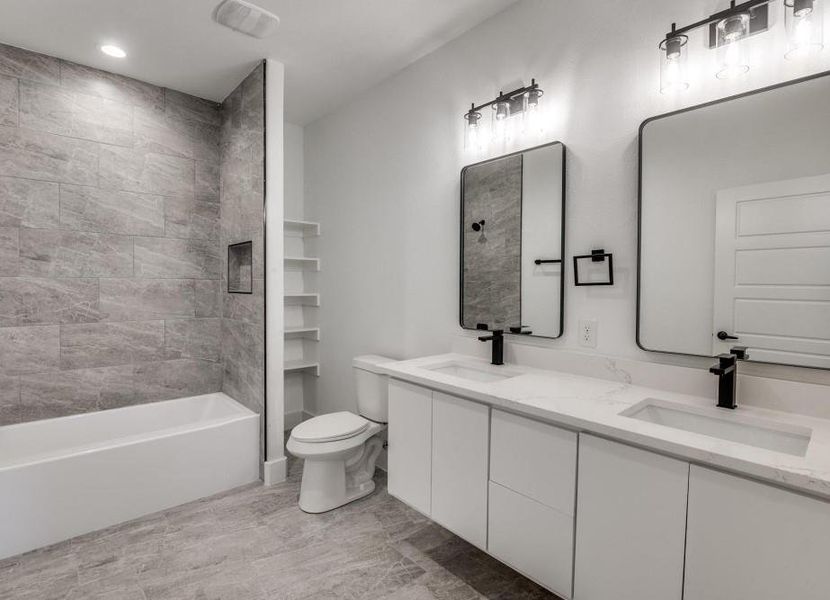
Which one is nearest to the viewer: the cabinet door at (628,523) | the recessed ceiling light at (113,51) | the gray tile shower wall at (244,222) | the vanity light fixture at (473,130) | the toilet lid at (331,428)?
the cabinet door at (628,523)

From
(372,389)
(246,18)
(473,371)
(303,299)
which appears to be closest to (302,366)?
(303,299)

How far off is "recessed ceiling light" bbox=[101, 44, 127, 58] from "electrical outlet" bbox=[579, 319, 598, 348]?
3.13m

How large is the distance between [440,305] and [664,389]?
1.30 metres

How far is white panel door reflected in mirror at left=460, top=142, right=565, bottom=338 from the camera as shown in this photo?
2.07 meters

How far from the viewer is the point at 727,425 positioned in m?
1.42

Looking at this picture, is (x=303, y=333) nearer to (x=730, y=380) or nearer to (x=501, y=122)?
(x=501, y=122)

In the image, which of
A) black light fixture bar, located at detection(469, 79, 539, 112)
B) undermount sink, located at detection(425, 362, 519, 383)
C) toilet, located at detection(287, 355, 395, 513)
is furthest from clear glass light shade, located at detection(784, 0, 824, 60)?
toilet, located at detection(287, 355, 395, 513)

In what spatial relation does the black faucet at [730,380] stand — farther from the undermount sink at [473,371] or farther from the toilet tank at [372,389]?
the toilet tank at [372,389]

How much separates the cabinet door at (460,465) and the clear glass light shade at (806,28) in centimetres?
158

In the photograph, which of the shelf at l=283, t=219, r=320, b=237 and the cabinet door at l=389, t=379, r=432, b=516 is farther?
the shelf at l=283, t=219, r=320, b=237

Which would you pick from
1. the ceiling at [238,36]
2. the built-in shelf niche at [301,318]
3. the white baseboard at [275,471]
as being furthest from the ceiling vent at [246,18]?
the white baseboard at [275,471]

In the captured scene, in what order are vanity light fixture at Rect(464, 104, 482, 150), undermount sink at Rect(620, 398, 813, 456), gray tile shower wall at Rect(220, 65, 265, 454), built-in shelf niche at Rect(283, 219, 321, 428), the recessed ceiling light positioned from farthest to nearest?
built-in shelf niche at Rect(283, 219, 321, 428)
gray tile shower wall at Rect(220, 65, 265, 454)
the recessed ceiling light
vanity light fixture at Rect(464, 104, 482, 150)
undermount sink at Rect(620, 398, 813, 456)

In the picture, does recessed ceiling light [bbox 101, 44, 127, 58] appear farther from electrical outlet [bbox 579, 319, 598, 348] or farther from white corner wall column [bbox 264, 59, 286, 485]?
electrical outlet [bbox 579, 319, 598, 348]

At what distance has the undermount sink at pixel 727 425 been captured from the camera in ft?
4.26
